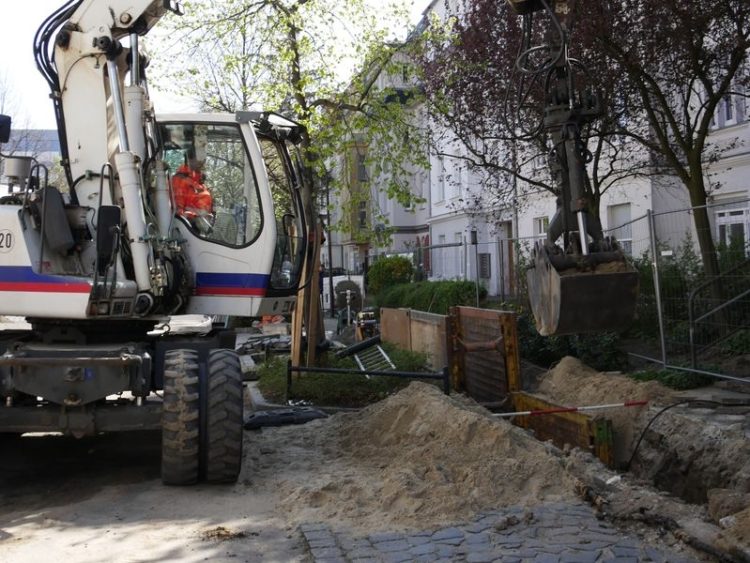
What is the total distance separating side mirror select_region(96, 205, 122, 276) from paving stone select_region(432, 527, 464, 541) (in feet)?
11.5

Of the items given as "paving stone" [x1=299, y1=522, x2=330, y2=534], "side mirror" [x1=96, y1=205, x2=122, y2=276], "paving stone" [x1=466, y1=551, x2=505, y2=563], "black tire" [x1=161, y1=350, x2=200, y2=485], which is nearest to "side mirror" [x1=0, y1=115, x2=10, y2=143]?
"side mirror" [x1=96, y1=205, x2=122, y2=276]

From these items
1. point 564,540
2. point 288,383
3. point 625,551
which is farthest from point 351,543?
point 288,383

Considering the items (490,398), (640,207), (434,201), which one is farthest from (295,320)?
(434,201)

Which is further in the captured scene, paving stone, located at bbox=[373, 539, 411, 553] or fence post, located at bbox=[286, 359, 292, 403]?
fence post, located at bbox=[286, 359, 292, 403]

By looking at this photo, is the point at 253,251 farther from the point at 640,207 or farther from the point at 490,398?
the point at 640,207

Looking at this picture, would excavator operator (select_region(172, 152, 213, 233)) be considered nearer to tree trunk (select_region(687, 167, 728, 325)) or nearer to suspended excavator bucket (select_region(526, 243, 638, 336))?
suspended excavator bucket (select_region(526, 243, 638, 336))

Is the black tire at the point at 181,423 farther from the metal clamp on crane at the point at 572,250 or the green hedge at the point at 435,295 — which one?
the green hedge at the point at 435,295

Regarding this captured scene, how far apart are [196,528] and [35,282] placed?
8.43 ft

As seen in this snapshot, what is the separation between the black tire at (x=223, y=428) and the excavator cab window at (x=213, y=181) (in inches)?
53.6

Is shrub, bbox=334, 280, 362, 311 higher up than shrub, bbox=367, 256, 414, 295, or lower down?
lower down

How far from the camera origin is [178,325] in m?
8.56

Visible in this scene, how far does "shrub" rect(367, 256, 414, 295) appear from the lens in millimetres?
26812

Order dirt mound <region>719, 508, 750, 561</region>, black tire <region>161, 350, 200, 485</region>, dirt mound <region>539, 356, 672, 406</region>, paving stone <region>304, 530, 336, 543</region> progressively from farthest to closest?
dirt mound <region>539, 356, 672, 406</region>
black tire <region>161, 350, 200, 485</region>
paving stone <region>304, 530, 336, 543</region>
dirt mound <region>719, 508, 750, 561</region>

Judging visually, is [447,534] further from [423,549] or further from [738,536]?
[738,536]
